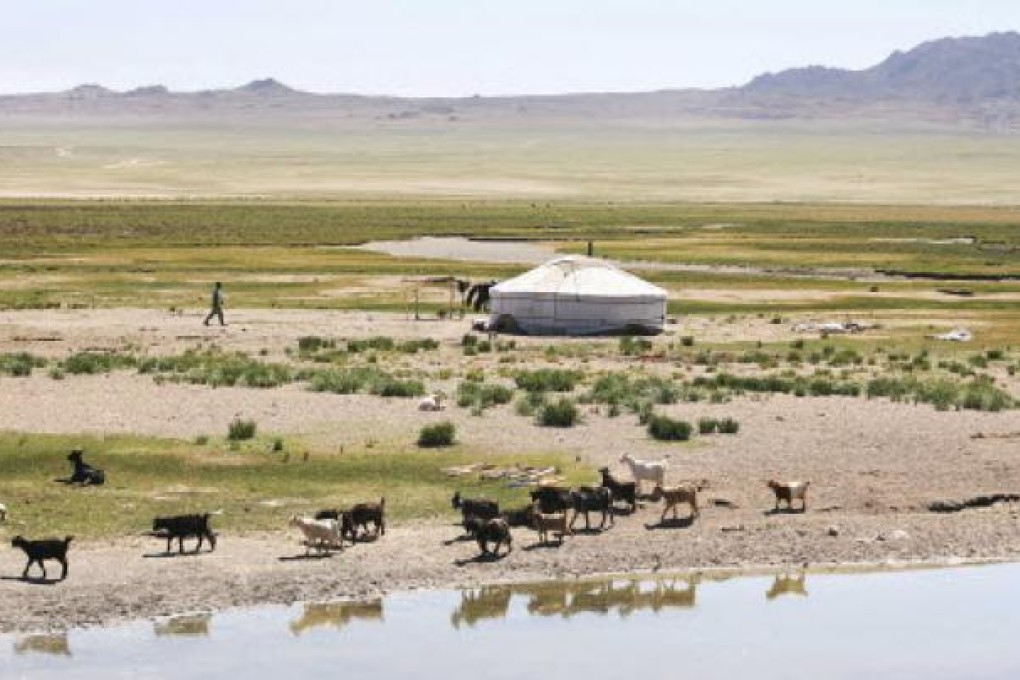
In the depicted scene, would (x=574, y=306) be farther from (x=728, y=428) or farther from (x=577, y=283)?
(x=728, y=428)

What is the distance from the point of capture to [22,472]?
1096 inches

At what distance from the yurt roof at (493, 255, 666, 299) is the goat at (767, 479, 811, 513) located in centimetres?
2542

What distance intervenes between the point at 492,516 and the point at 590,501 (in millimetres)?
1369

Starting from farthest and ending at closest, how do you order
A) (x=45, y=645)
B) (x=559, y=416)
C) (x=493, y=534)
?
(x=559, y=416) → (x=493, y=534) → (x=45, y=645)

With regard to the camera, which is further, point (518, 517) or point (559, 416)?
point (559, 416)

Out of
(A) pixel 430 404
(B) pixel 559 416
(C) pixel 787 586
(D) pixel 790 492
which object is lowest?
(C) pixel 787 586

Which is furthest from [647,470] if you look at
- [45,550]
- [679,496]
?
[45,550]

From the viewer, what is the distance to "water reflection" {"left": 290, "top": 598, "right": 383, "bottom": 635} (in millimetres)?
20750

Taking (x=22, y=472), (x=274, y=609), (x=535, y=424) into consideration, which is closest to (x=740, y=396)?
(x=535, y=424)

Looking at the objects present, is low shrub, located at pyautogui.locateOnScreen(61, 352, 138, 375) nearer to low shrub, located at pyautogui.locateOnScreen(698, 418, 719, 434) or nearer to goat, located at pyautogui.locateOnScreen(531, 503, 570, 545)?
low shrub, located at pyautogui.locateOnScreen(698, 418, 719, 434)

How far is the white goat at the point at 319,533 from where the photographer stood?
2303 centimetres

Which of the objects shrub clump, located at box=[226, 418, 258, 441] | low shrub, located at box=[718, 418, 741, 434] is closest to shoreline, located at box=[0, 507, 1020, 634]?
low shrub, located at box=[718, 418, 741, 434]

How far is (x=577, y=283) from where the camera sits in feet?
172

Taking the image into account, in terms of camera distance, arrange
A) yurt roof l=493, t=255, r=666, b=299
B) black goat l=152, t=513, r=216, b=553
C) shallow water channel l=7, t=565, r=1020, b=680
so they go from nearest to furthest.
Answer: shallow water channel l=7, t=565, r=1020, b=680 < black goat l=152, t=513, r=216, b=553 < yurt roof l=493, t=255, r=666, b=299
